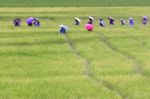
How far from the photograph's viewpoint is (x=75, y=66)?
16375 mm

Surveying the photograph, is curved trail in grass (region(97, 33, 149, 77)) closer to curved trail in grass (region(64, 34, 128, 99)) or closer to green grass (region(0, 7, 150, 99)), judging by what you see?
green grass (region(0, 7, 150, 99))

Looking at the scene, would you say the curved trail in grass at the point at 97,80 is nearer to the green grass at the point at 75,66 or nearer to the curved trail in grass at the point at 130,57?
the green grass at the point at 75,66

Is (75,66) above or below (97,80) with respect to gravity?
below

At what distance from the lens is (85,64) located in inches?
667

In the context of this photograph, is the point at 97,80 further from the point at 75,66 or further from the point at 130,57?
the point at 130,57

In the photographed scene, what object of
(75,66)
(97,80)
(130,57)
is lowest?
(130,57)

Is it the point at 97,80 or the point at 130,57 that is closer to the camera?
the point at 97,80

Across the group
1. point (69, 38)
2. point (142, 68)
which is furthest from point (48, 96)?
point (69, 38)

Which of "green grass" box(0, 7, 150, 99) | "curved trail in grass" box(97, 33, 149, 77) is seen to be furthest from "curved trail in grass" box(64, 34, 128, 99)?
"curved trail in grass" box(97, 33, 149, 77)

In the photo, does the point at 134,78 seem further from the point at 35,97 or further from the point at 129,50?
the point at 129,50

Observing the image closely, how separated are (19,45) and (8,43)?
68 centimetres

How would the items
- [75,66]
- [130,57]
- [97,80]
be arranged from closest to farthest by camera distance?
[97,80] < [75,66] < [130,57]

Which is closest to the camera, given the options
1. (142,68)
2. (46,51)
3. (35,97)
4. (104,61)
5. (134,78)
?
(35,97)

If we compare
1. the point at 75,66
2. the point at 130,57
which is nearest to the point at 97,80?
the point at 75,66
